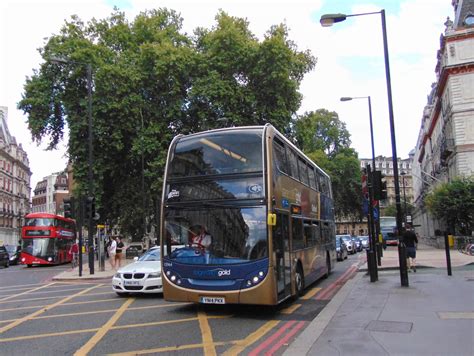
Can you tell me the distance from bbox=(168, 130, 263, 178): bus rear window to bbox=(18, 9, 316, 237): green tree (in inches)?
697

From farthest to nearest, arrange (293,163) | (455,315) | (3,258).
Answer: (3,258)
(293,163)
(455,315)

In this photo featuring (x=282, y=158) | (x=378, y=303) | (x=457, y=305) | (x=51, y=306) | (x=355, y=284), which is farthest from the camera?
(x=355, y=284)

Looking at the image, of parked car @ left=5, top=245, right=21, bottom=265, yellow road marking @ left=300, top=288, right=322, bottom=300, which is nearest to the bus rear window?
yellow road marking @ left=300, top=288, right=322, bottom=300

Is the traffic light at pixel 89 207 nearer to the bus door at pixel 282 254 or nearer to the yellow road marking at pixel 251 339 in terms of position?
the bus door at pixel 282 254

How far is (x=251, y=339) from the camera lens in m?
7.45

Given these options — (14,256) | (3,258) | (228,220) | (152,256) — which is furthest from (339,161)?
(228,220)

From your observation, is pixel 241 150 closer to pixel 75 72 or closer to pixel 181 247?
pixel 181 247

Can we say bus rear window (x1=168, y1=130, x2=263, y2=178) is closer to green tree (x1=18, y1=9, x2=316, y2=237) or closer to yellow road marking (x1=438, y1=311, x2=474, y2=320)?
yellow road marking (x1=438, y1=311, x2=474, y2=320)

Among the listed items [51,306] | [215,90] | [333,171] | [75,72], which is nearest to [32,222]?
[75,72]

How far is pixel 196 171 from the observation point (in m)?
9.88

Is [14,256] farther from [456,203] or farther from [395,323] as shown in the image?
[395,323]

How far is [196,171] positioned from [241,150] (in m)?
1.03

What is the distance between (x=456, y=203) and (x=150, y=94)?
22981mm

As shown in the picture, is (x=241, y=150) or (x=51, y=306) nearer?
(x=241, y=150)
